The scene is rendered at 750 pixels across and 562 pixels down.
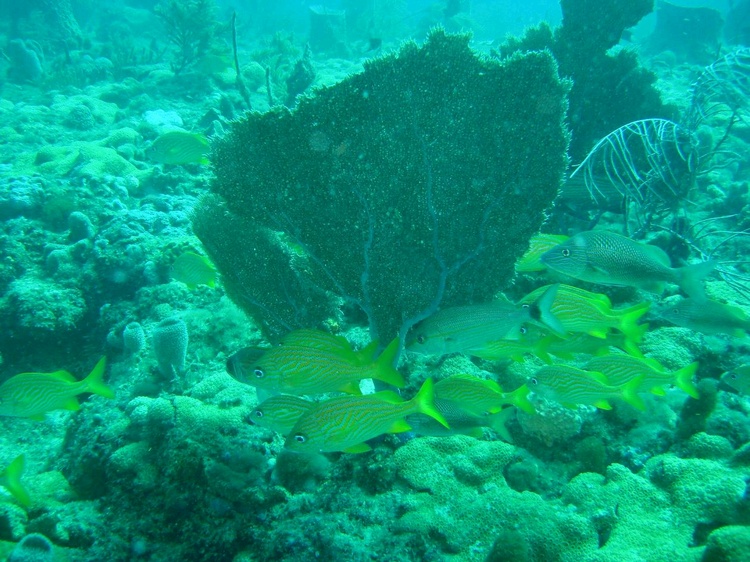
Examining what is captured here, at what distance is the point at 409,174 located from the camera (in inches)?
134

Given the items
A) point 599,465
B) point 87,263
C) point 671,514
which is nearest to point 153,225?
point 87,263

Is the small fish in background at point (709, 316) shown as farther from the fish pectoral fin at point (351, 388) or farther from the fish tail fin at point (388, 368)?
the fish pectoral fin at point (351, 388)

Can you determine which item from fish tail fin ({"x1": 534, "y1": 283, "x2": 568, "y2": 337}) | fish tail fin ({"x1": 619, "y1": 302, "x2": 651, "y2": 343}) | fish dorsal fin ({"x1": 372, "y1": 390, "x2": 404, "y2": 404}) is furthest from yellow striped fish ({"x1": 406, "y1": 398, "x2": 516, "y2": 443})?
fish tail fin ({"x1": 619, "y1": 302, "x2": 651, "y2": 343})

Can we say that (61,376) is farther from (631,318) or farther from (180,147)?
(631,318)

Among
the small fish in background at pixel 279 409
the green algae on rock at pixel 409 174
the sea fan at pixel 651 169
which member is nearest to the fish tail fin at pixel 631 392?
the green algae on rock at pixel 409 174

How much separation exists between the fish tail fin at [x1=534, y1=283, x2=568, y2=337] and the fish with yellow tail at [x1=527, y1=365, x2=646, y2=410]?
0.36 metres

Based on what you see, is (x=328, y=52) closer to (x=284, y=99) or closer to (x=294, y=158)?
(x=284, y=99)

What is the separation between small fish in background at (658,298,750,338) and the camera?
3.53 meters

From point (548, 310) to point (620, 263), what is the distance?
88cm

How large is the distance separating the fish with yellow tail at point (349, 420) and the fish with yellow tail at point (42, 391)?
1.97 meters

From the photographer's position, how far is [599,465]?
3332 mm

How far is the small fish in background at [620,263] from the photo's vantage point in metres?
3.21

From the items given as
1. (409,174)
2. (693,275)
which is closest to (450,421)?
(409,174)

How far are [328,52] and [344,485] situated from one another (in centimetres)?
2402
